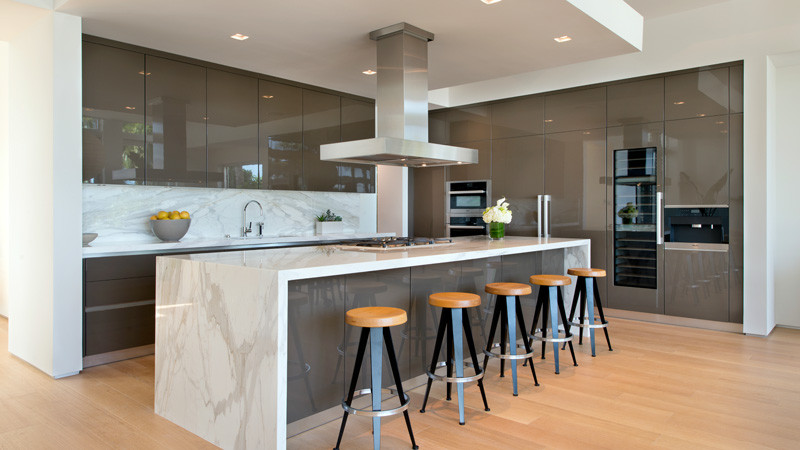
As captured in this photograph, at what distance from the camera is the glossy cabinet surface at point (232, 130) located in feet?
15.6

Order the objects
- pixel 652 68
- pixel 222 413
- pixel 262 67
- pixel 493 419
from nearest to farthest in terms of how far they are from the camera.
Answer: pixel 222 413 → pixel 493 419 → pixel 262 67 → pixel 652 68

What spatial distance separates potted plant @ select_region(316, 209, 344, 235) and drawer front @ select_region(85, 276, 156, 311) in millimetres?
2167

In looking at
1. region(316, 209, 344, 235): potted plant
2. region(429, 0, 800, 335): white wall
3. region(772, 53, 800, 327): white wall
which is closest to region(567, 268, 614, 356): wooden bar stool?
region(429, 0, 800, 335): white wall

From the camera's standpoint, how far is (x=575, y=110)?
229 inches

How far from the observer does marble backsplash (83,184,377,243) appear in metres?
4.29

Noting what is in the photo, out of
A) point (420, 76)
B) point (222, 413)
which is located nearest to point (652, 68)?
point (420, 76)

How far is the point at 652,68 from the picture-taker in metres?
5.21

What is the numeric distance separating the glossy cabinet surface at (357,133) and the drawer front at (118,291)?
8.45 feet

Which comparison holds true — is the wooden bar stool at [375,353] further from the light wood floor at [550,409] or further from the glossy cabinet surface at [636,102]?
the glossy cabinet surface at [636,102]

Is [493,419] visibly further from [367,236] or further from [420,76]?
[367,236]

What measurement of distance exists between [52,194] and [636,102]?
5.32 m

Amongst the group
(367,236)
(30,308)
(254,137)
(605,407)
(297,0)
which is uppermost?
(297,0)

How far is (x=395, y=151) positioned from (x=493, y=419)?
→ 6.08 feet

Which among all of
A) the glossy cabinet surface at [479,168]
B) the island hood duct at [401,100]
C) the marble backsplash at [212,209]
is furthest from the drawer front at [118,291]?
the glossy cabinet surface at [479,168]
